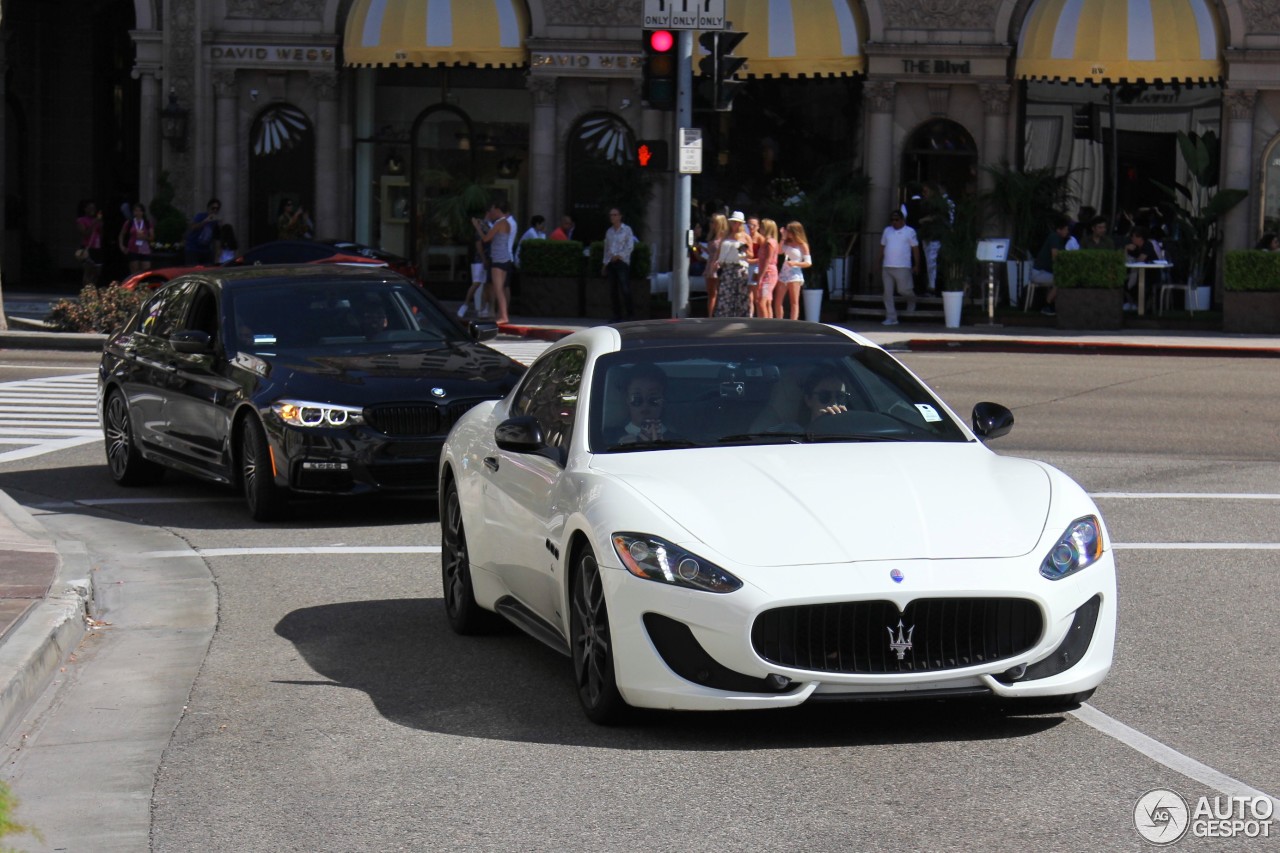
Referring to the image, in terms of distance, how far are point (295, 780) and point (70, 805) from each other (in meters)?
0.70

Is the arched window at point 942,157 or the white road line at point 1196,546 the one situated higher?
the arched window at point 942,157

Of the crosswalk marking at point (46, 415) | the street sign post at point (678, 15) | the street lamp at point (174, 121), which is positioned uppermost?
the street sign post at point (678, 15)

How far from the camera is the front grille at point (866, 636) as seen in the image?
243 inches

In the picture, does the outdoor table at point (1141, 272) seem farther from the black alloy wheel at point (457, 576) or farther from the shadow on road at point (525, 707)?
the shadow on road at point (525, 707)

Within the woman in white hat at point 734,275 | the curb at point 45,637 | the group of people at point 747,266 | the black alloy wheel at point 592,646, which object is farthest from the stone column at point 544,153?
the black alloy wheel at point 592,646

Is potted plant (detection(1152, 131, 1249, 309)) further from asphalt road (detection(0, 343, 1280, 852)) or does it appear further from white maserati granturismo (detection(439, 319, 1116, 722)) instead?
white maserati granturismo (detection(439, 319, 1116, 722))

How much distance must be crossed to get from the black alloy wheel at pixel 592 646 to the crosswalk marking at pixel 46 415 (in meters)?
9.55

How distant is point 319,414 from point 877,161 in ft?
81.0

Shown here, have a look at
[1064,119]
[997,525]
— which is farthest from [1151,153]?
[997,525]

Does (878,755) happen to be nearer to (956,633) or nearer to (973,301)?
(956,633)

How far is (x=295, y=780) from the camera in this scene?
6.13m

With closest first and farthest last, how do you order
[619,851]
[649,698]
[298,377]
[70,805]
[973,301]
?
[619,851]
[70,805]
[649,698]
[298,377]
[973,301]

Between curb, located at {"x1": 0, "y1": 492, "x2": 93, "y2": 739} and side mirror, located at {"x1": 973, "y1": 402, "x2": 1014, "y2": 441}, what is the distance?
13.0 ft

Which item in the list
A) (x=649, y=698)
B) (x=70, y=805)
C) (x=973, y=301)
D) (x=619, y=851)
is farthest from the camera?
(x=973, y=301)
